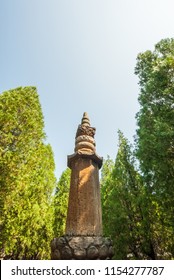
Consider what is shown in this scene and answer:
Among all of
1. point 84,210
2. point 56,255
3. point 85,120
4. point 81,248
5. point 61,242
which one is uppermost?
point 85,120

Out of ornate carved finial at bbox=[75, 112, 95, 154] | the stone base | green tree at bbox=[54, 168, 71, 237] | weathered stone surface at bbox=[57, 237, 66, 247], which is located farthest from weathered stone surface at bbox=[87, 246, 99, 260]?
green tree at bbox=[54, 168, 71, 237]

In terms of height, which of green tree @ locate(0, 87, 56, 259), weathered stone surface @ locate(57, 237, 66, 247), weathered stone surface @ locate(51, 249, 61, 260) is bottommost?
weathered stone surface @ locate(51, 249, 61, 260)

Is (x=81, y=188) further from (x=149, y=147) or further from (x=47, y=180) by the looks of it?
(x=47, y=180)

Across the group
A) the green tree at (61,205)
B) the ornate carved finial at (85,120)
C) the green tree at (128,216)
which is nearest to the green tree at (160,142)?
the green tree at (128,216)

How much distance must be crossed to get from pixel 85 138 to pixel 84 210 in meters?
2.19

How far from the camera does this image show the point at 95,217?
5.79 meters

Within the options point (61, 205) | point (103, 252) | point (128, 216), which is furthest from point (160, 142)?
point (61, 205)

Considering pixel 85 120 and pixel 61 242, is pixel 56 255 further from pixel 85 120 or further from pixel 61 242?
pixel 85 120

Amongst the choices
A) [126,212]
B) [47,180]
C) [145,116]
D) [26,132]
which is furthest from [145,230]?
[47,180]

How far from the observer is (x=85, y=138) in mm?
7098

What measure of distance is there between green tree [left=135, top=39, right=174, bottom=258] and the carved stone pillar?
3902mm

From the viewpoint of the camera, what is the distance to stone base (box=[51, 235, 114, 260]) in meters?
4.86

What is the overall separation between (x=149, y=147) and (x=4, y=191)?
6.68 m

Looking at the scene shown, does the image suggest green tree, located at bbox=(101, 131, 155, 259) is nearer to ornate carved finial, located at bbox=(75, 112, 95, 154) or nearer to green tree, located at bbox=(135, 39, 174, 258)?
green tree, located at bbox=(135, 39, 174, 258)
